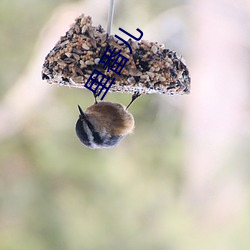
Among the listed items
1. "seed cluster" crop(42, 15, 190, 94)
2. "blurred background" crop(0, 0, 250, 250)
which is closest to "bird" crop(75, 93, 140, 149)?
"seed cluster" crop(42, 15, 190, 94)

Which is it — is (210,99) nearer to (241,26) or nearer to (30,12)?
(241,26)

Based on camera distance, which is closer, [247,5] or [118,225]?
[247,5]

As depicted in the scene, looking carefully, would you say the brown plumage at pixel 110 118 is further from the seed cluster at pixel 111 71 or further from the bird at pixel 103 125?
the seed cluster at pixel 111 71

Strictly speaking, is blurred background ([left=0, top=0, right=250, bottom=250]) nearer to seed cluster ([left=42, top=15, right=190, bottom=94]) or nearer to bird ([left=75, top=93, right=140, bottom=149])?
bird ([left=75, top=93, right=140, bottom=149])

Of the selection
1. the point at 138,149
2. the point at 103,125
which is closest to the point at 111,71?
the point at 103,125

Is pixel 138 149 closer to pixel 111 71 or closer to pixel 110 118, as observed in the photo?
pixel 110 118

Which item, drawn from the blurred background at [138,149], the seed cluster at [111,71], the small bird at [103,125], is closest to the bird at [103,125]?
the small bird at [103,125]

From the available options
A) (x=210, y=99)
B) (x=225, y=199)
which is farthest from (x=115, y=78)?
(x=225, y=199)

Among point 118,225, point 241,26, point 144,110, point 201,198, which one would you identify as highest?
point 241,26
